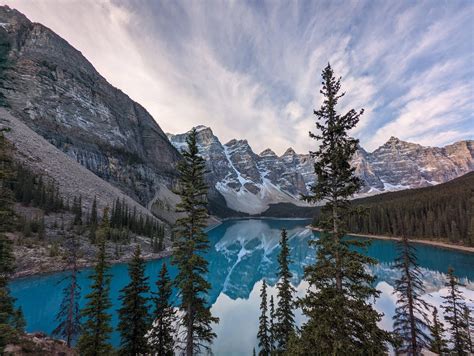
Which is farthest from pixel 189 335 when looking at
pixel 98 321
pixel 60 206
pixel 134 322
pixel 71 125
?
pixel 71 125

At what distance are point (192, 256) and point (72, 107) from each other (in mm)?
155013

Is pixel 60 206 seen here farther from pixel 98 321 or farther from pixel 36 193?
pixel 98 321

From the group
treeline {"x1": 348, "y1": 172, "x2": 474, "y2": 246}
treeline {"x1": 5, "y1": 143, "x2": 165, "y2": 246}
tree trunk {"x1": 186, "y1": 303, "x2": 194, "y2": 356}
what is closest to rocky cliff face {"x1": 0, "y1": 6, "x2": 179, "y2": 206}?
treeline {"x1": 5, "y1": 143, "x2": 165, "y2": 246}

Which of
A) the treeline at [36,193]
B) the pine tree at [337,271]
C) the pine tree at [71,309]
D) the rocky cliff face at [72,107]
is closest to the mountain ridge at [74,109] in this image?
the rocky cliff face at [72,107]

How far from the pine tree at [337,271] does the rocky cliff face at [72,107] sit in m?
132

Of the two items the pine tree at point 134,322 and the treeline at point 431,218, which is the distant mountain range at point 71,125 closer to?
the treeline at point 431,218

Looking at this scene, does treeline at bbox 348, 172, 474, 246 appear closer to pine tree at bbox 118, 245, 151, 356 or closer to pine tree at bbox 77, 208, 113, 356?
pine tree at bbox 118, 245, 151, 356

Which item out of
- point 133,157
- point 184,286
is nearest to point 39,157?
point 133,157

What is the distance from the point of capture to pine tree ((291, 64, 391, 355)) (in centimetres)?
848

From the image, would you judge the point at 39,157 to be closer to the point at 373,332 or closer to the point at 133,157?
the point at 133,157

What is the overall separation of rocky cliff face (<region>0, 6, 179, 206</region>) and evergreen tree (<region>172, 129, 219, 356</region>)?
405 ft

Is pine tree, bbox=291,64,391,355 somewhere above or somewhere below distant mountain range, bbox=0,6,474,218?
below

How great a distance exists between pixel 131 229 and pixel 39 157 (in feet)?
143

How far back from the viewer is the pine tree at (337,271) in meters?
8.48
